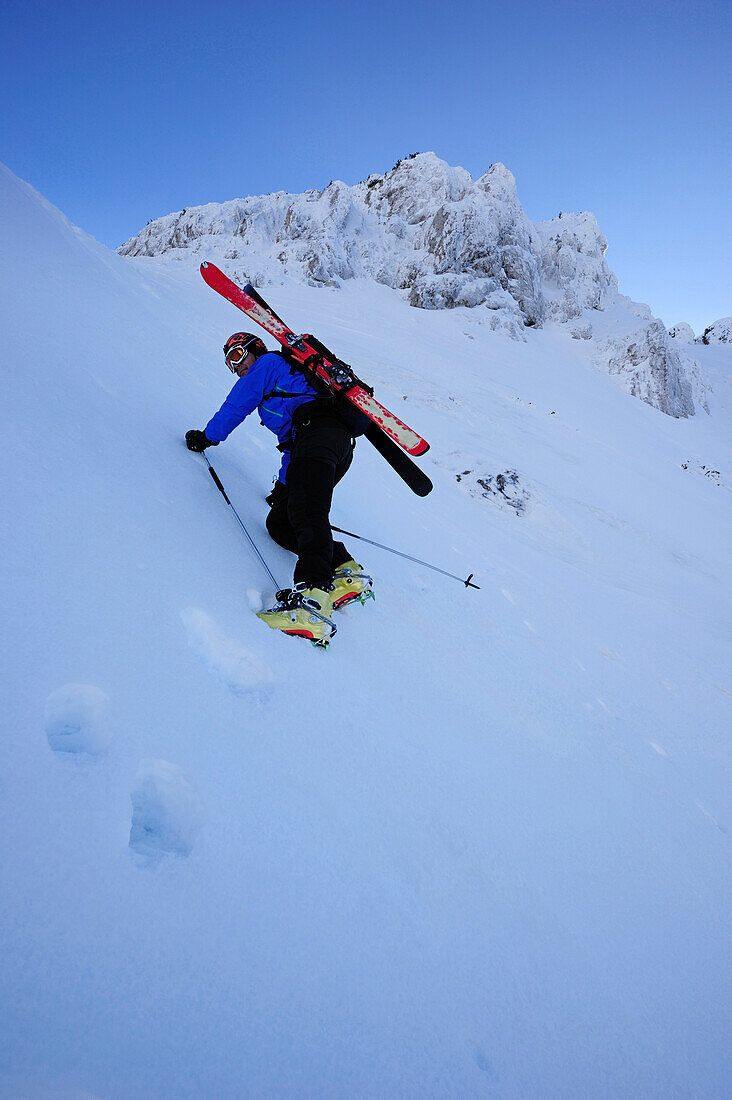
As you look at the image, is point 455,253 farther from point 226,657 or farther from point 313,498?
point 226,657

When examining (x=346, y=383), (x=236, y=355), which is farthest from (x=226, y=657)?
(x=236, y=355)

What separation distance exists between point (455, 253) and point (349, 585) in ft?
104

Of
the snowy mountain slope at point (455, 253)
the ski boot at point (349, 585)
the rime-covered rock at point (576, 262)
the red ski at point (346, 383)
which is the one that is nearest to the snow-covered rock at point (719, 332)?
the snowy mountain slope at point (455, 253)

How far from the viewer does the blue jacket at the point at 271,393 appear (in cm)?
298

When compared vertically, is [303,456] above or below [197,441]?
above

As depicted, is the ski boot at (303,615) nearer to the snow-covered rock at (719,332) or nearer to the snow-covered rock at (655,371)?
the snow-covered rock at (655,371)

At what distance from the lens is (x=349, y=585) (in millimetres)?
2807

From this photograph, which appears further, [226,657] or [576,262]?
[576,262]

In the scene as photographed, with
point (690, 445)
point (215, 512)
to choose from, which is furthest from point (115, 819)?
point (690, 445)

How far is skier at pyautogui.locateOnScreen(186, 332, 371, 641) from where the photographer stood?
247 centimetres

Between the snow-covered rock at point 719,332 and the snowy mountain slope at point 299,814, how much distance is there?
157 feet

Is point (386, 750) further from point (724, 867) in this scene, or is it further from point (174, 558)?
point (724, 867)

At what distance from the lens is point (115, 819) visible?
1163mm

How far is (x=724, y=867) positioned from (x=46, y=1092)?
9.81 ft
